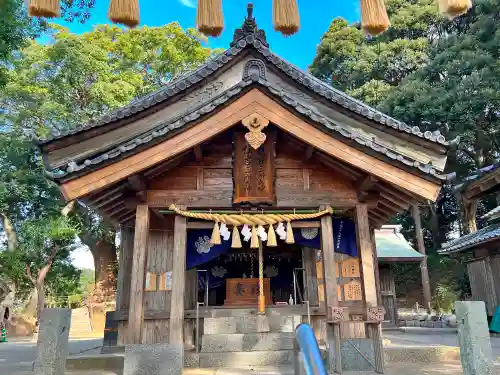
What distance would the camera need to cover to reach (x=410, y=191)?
288 inches

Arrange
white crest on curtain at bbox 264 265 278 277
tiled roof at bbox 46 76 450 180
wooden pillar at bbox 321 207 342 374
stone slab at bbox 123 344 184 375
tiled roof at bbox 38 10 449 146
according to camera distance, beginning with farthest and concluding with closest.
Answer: white crest on curtain at bbox 264 265 278 277 → tiled roof at bbox 38 10 449 146 → wooden pillar at bbox 321 207 342 374 → tiled roof at bbox 46 76 450 180 → stone slab at bbox 123 344 184 375

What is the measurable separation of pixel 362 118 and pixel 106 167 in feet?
21.2

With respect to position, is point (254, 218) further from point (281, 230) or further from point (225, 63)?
point (225, 63)

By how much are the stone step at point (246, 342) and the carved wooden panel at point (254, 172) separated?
3.15 metres

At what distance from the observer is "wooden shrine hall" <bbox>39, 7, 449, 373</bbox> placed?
7250mm

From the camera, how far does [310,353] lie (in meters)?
2.54

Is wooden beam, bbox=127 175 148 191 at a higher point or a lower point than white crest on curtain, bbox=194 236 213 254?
higher

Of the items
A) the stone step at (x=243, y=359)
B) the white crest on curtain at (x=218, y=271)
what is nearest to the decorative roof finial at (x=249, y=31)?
the white crest on curtain at (x=218, y=271)

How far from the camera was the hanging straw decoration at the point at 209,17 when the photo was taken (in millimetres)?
4410

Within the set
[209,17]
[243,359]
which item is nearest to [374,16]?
[209,17]

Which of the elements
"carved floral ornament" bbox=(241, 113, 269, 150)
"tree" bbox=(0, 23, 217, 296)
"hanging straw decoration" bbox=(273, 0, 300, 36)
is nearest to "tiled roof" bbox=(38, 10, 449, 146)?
"carved floral ornament" bbox=(241, 113, 269, 150)

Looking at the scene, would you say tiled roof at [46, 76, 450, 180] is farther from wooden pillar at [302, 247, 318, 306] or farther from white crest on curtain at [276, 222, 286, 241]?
wooden pillar at [302, 247, 318, 306]

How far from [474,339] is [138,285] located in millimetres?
5447

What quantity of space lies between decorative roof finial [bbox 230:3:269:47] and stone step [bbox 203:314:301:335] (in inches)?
309
